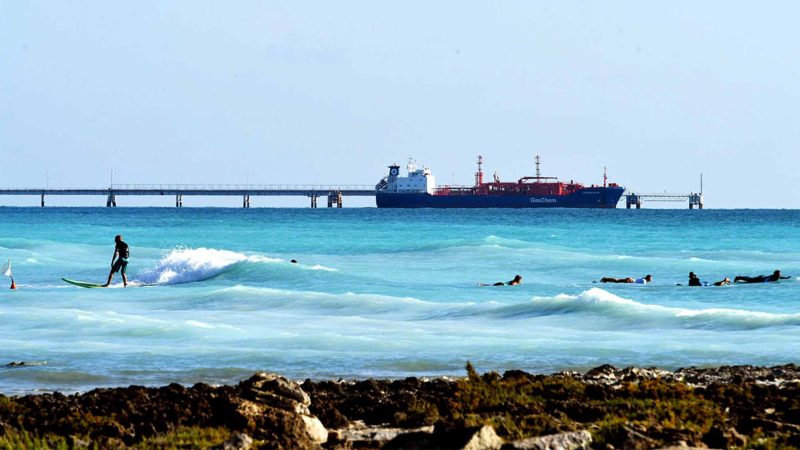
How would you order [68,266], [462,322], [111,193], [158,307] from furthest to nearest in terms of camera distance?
[111,193]
[68,266]
[158,307]
[462,322]

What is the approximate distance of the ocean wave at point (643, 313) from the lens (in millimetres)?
18172

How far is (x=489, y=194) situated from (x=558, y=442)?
382 feet

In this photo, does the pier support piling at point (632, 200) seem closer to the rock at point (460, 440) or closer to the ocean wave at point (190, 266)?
the ocean wave at point (190, 266)

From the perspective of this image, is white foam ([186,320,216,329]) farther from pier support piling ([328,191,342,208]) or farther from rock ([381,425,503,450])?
pier support piling ([328,191,342,208])

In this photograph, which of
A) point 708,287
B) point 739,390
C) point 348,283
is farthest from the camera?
point 348,283

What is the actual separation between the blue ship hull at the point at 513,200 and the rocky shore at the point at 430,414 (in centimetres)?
11154

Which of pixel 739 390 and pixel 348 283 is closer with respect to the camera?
pixel 739 390

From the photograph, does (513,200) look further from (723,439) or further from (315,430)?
(723,439)

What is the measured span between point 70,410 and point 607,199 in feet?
392

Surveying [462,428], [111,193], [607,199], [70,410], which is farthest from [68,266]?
[111,193]

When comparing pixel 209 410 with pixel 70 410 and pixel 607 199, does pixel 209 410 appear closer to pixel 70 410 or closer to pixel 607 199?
pixel 70 410

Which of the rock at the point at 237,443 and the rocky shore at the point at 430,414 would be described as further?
the rocky shore at the point at 430,414

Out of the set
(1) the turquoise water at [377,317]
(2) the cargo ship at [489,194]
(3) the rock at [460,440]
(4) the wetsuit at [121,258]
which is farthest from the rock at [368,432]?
(2) the cargo ship at [489,194]

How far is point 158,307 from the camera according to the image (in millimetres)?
21938
